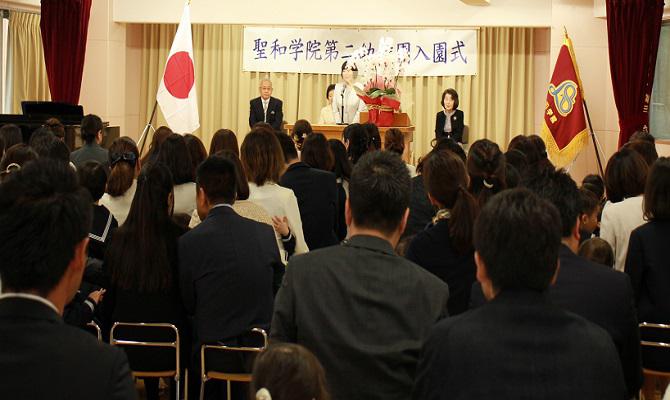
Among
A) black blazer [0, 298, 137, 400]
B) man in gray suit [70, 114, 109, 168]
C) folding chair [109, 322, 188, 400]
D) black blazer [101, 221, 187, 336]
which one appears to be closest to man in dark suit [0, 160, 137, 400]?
black blazer [0, 298, 137, 400]

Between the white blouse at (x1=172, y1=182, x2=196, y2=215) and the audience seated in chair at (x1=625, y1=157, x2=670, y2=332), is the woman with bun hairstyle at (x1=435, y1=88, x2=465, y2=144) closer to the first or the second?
the white blouse at (x1=172, y1=182, x2=196, y2=215)

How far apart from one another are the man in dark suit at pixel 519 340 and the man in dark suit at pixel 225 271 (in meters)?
1.83

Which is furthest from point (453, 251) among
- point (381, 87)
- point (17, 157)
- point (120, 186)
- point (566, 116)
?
point (566, 116)

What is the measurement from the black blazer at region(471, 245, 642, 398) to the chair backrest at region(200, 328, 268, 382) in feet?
4.57

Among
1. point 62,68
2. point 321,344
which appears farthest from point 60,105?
point 321,344

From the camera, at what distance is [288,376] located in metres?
1.99

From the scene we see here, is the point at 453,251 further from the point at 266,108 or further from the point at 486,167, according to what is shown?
the point at 266,108

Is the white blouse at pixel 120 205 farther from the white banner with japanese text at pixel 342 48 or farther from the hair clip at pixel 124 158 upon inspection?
the white banner with japanese text at pixel 342 48

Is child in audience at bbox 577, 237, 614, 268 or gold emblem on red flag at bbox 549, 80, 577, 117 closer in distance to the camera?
child in audience at bbox 577, 237, 614, 268

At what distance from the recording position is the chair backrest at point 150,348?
4.05 meters

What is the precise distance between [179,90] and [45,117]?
192 centimetres

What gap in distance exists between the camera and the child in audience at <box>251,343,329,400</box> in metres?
1.98

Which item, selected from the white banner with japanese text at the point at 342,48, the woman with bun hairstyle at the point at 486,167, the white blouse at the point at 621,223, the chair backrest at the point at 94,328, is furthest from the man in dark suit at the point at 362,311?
the white banner with japanese text at the point at 342,48

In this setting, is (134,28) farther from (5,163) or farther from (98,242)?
(98,242)
